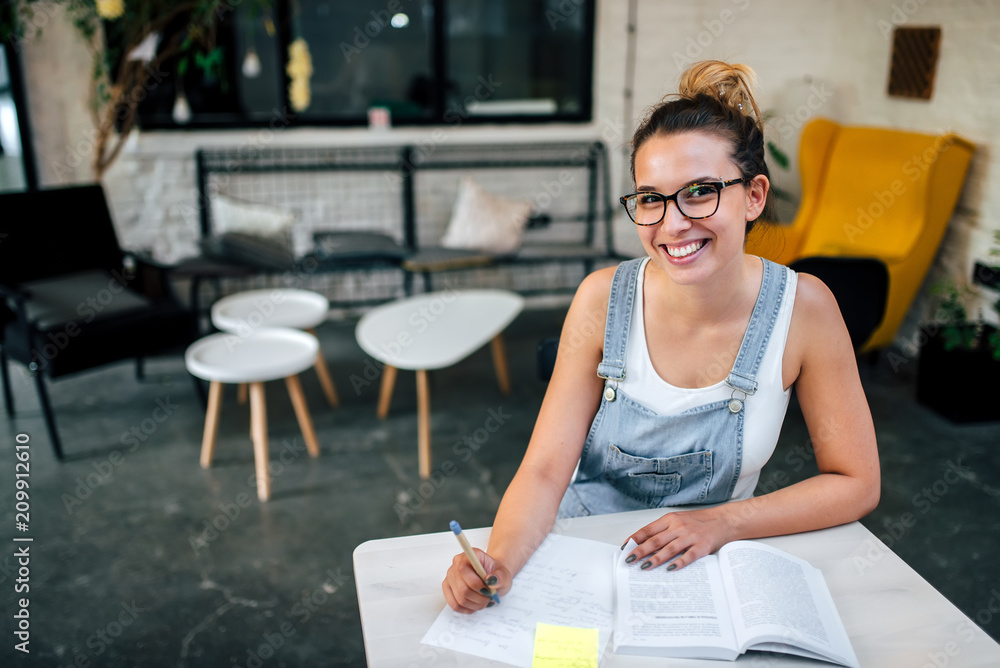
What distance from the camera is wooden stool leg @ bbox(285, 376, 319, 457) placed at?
3.02 meters

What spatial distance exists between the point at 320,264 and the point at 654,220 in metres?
3.09

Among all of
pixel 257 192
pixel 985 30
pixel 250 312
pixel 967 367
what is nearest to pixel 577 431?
pixel 250 312

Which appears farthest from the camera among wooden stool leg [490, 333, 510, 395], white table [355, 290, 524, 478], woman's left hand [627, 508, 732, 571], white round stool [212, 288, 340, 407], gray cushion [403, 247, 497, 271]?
gray cushion [403, 247, 497, 271]

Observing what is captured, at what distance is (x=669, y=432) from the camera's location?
138 centimetres

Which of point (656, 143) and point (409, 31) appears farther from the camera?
point (409, 31)

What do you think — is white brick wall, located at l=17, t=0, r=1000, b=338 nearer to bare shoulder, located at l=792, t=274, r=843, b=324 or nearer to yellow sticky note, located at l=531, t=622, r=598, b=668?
A: bare shoulder, located at l=792, t=274, r=843, b=324

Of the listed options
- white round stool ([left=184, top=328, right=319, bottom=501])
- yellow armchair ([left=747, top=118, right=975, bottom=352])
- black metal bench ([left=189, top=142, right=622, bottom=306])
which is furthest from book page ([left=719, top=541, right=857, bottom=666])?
black metal bench ([left=189, top=142, right=622, bottom=306])

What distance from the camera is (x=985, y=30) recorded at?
356cm

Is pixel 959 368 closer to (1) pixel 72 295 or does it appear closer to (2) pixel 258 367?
(2) pixel 258 367

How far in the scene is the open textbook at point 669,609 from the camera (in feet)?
3.31

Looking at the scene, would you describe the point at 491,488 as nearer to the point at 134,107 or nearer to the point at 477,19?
the point at 134,107

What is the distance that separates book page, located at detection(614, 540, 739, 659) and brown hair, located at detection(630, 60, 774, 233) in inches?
24.3

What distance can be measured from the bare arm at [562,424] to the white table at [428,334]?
58.0 inches

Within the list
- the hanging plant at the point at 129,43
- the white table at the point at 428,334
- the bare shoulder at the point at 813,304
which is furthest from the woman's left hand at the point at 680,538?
the hanging plant at the point at 129,43
